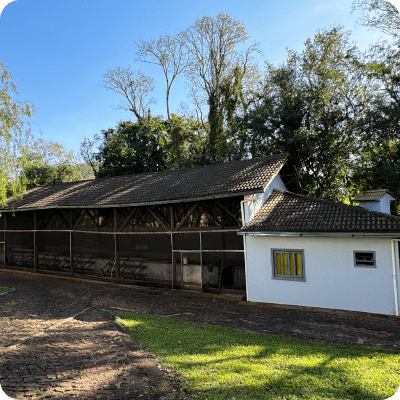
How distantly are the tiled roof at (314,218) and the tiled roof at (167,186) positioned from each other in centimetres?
120

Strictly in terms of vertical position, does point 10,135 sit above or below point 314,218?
above

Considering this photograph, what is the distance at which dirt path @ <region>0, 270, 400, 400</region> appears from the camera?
4.71 metres

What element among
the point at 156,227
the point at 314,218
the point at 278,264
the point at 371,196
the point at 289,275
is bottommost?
the point at 289,275

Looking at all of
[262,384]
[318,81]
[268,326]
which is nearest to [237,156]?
[318,81]

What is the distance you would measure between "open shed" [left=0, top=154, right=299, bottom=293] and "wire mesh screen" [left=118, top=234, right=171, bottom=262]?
53 millimetres

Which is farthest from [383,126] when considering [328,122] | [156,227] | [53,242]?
[53,242]

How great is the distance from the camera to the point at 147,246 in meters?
16.7

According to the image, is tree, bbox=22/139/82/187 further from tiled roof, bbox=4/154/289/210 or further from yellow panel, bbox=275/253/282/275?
yellow panel, bbox=275/253/282/275

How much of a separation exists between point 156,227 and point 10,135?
6.85 m

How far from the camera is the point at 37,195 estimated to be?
1791 centimetres

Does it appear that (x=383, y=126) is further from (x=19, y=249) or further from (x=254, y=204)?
(x=19, y=249)

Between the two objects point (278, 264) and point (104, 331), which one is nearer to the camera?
point (104, 331)

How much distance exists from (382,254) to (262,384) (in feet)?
20.0

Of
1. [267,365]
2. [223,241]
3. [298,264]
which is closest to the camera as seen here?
[267,365]
